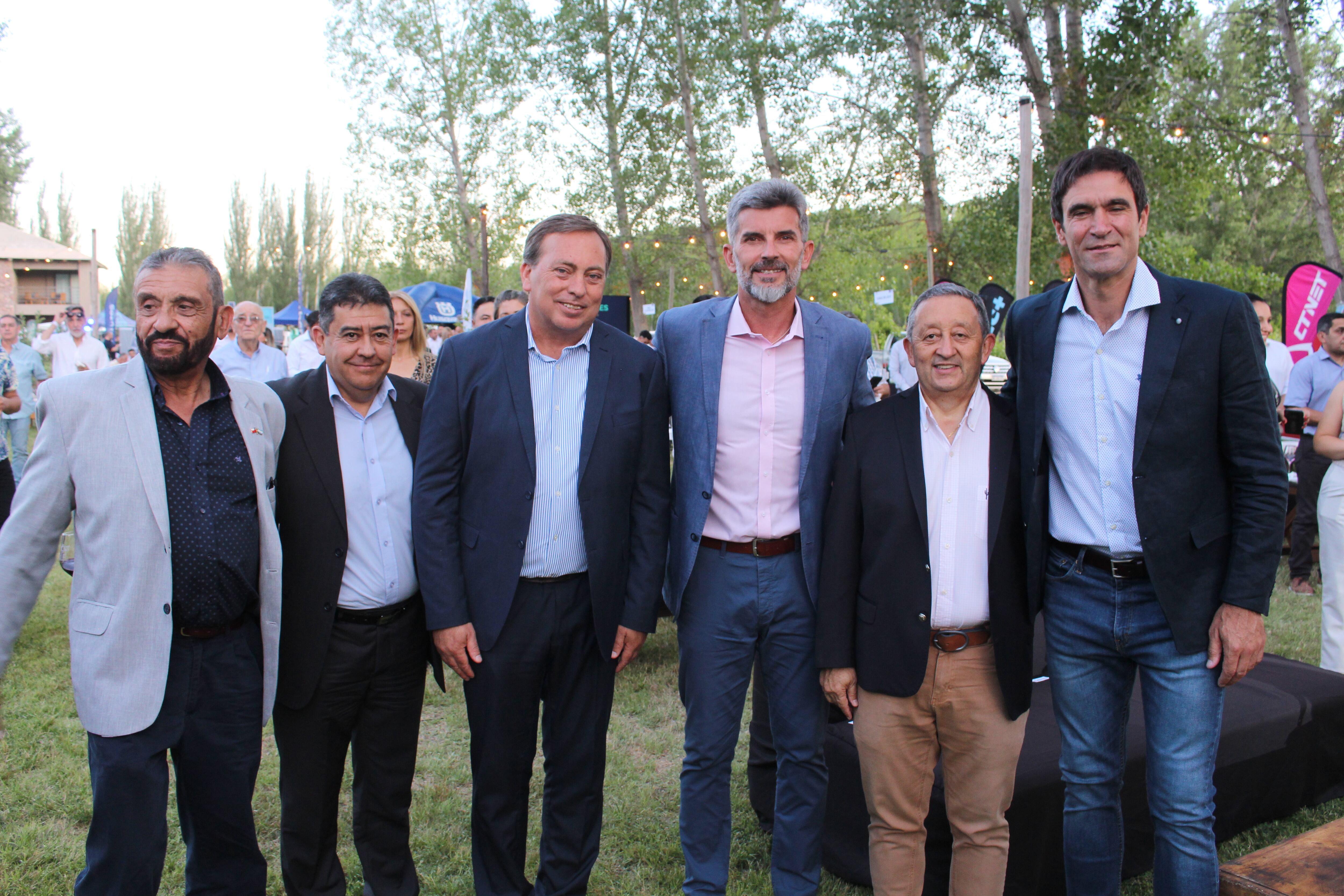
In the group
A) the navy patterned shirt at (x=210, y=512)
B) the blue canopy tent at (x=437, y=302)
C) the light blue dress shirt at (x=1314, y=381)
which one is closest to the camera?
the navy patterned shirt at (x=210, y=512)

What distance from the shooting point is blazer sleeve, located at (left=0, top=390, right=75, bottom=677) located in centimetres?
200

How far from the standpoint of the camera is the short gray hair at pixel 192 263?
221 cm

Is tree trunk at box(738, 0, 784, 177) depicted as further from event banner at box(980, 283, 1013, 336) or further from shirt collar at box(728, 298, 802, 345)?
shirt collar at box(728, 298, 802, 345)

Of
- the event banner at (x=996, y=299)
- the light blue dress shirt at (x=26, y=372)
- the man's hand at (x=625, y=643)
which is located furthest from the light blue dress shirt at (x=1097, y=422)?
the light blue dress shirt at (x=26, y=372)

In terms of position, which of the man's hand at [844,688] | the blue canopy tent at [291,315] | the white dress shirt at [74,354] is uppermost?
the blue canopy tent at [291,315]

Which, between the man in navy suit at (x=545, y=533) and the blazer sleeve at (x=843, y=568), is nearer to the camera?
the blazer sleeve at (x=843, y=568)

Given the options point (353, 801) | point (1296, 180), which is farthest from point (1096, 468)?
point (1296, 180)

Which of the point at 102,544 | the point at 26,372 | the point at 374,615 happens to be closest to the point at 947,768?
the point at 374,615

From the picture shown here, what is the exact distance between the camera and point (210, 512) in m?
2.19

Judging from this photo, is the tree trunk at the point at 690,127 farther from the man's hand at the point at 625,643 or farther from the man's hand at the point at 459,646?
the man's hand at the point at 459,646

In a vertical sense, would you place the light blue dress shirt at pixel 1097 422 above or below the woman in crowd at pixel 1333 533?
above

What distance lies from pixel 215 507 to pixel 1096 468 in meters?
2.32

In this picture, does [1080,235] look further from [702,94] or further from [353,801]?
[702,94]

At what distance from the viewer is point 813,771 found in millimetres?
2637
